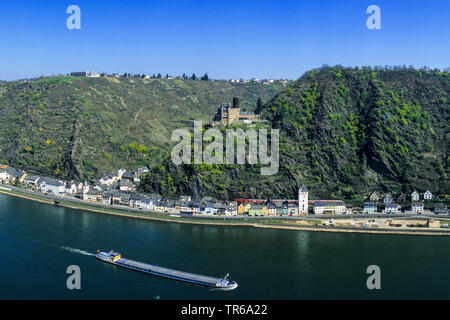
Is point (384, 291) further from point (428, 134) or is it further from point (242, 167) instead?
point (428, 134)

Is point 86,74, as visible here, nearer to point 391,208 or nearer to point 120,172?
point 120,172

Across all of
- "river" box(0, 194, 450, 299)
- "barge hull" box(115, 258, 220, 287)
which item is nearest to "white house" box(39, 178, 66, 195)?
"river" box(0, 194, 450, 299)

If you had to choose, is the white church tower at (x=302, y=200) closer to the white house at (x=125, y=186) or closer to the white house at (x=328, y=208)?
the white house at (x=328, y=208)

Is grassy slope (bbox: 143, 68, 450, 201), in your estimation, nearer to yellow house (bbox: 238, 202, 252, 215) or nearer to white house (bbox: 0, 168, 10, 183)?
yellow house (bbox: 238, 202, 252, 215)
